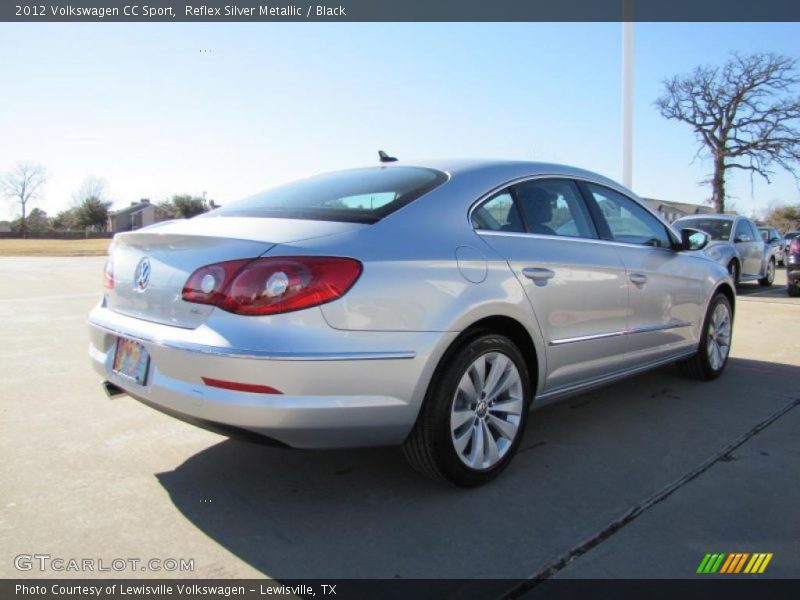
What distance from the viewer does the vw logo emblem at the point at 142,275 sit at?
9.00ft

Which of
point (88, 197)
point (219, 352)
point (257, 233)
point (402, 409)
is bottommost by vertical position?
point (402, 409)

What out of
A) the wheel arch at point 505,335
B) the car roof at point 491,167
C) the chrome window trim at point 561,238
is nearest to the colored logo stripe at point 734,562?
the wheel arch at point 505,335

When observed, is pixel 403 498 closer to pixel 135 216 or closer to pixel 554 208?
pixel 554 208

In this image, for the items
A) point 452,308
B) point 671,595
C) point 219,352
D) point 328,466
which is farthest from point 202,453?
point 671,595

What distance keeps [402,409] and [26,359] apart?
4466 millimetres

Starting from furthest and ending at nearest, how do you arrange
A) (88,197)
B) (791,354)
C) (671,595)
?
(88,197), (791,354), (671,595)

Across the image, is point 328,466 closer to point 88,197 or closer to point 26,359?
point 26,359

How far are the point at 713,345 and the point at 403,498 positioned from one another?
3.39 metres

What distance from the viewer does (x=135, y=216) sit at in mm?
91312

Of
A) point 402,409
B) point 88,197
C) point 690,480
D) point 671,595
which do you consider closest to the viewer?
point 671,595

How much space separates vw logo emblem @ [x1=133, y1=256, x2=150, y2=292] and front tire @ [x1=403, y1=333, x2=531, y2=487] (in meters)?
1.35

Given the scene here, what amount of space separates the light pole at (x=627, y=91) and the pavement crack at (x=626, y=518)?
11648 millimetres

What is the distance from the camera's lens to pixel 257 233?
256cm

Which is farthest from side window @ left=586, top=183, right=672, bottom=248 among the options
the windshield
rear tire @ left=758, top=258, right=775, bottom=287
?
rear tire @ left=758, top=258, right=775, bottom=287
